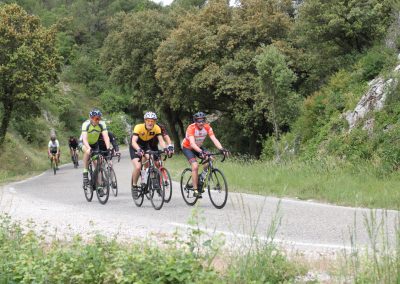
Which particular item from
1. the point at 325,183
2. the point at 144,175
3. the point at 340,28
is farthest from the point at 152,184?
the point at 340,28

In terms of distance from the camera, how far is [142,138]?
11398 millimetres

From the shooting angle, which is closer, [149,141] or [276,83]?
[149,141]

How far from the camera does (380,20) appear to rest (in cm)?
2398

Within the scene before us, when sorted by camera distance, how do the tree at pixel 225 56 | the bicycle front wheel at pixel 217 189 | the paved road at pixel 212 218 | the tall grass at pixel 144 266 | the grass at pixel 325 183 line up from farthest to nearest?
the tree at pixel 225 56
the grass at pixel 325 183
the bicycle front wheel at pixel 217 189
the paved road at pixel 212 218
the tall grass at pixel 144 266

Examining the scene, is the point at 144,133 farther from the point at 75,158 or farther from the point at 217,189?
the point at 75,158

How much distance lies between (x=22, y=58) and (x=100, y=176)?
46.9 feet

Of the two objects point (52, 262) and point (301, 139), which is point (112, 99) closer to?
point (301, 139)

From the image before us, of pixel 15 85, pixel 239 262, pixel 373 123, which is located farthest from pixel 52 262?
pixel 15 85

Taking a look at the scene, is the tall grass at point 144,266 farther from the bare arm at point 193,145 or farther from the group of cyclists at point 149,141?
the group of cyclists at point 149,141

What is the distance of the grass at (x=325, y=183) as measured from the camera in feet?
34.5

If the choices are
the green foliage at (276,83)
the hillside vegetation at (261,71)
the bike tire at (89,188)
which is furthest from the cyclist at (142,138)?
the green foliage at (276,83)

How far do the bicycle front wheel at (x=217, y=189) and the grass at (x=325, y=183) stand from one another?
117cm

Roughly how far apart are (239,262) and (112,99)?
66957 millimetres

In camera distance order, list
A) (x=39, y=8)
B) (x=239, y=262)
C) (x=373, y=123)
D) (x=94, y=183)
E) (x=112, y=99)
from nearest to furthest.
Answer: (x=239, y=262), (x=94, y=183), (x=373, y=123), (x=112, y=99), (x=39, y=8)
